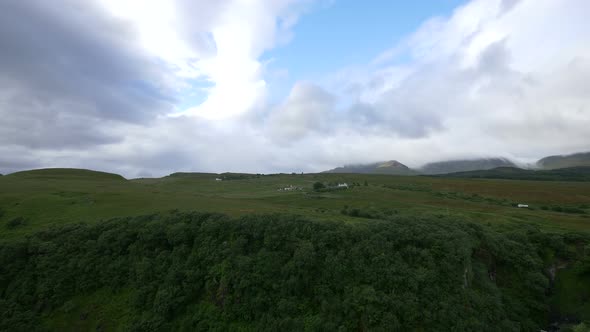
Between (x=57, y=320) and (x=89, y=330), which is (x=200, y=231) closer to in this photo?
(x=89, y=330)

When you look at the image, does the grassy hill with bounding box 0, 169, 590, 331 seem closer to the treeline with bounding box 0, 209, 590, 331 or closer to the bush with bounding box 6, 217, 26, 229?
the treeline with bounding box 0, 209, 590, 331

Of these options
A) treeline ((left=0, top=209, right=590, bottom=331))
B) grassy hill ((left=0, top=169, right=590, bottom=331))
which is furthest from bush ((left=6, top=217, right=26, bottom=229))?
treeline ((left=0, top=209, right=590, bottom=331))

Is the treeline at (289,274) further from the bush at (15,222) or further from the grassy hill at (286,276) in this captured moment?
the bush at (15,222)

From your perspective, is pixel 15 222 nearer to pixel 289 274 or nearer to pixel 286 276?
pixel 286 276

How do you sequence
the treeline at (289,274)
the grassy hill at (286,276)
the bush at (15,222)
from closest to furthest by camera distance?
the treeline at (289,274), the grassy hill at (286,276), the bush at (15,222)

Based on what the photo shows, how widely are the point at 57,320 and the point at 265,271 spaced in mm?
14979

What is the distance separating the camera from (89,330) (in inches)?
714

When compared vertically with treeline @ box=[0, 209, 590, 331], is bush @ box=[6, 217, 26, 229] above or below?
above

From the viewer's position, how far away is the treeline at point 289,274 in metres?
16.4

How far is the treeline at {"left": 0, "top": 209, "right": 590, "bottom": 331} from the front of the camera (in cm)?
1641

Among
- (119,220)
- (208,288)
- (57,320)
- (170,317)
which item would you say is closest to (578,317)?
(208,288)

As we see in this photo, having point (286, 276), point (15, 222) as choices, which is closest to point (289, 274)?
point (286, 276)

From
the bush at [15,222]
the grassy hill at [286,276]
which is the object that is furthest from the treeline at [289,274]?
the bush at [15,222]

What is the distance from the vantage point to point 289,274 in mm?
18547
